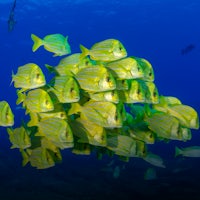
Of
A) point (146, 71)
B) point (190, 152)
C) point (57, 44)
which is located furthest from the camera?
point (190, 152)

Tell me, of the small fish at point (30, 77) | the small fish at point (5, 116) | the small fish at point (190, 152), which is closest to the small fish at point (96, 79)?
the small fish at point (30, 77)

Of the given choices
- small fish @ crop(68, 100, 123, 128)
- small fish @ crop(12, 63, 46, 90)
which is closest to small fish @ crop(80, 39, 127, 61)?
small fish @ crop(68, 100, 123, 128)

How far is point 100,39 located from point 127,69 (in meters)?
50.9

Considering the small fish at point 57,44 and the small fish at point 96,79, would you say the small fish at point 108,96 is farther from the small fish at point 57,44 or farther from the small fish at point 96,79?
the small fish at point 57,44

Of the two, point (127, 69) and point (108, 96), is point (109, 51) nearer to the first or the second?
point (127, 69)

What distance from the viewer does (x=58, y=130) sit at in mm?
3398

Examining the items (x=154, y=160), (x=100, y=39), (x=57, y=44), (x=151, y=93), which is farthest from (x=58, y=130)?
(x=100, y=39)

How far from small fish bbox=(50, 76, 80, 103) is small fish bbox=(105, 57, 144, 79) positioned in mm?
531

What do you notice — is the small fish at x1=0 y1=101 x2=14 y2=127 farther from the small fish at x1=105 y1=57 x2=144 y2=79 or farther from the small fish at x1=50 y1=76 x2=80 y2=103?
the small fish at x1=105 y1=57 x2=144 y2=79

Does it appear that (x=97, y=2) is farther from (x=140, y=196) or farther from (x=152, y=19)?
(x=140, y=196)

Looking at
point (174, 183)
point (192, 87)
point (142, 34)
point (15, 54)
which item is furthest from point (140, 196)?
point (192, 87)

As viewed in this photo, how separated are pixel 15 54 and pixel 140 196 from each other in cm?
5638

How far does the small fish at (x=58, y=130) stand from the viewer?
3387mm

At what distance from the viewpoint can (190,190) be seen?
765 centimetres
